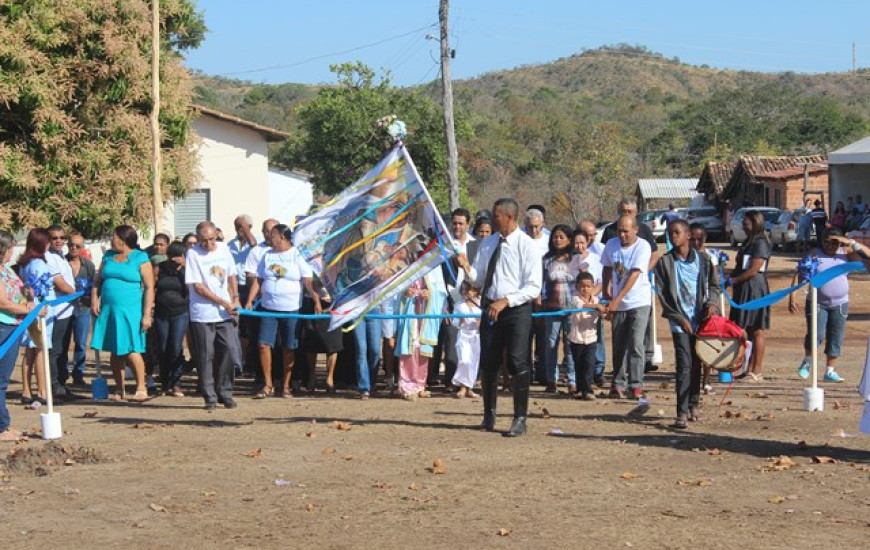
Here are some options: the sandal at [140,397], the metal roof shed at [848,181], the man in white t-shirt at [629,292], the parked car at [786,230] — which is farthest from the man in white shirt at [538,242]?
the metal roof shed at [848,181]

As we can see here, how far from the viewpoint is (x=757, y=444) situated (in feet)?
34.0

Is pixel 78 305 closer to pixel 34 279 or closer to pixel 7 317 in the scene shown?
pixel 34 279

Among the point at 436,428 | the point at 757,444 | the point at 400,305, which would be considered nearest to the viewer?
the point at 757,444

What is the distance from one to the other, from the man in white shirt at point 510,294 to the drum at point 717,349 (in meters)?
1.55

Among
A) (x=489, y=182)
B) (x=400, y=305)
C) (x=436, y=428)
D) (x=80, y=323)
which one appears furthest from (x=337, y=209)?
(x=489, y=182)

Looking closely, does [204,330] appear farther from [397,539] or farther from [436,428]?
[397,539]

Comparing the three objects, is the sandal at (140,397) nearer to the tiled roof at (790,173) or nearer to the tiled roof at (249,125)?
the tiled roof at (249,125)

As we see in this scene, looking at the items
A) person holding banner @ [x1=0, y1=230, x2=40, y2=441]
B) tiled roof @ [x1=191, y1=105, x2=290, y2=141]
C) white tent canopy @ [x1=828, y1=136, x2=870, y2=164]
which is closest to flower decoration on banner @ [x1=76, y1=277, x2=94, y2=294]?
person holding banner @ [x1=0, y1=230, x2=40, y2=441]

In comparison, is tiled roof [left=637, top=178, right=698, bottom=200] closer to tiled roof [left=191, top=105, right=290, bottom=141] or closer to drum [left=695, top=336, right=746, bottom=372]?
tiled roof [left=191, top=105, right=290, bottom=141]

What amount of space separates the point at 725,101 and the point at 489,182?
94.6 feet

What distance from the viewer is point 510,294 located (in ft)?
35.3

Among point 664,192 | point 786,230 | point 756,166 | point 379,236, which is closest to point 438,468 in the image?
point 379,236

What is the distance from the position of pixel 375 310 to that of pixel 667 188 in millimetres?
55535

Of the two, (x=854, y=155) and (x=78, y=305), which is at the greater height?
(x=854, y=155)
